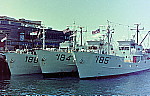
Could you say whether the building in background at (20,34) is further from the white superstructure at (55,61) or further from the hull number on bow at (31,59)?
the white superstructure at (55,61)

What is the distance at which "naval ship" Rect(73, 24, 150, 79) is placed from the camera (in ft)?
96.4

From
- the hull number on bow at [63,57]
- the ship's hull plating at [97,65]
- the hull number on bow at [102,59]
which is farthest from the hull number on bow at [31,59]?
the hull number on bow at [102,59]

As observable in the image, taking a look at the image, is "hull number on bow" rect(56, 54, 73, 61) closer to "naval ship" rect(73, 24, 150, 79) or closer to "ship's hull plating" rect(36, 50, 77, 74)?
"ship's hull plating" rect(36, 50, 77, 74)

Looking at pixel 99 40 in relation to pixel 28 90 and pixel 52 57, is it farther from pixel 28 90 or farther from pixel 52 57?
pixel 28 90

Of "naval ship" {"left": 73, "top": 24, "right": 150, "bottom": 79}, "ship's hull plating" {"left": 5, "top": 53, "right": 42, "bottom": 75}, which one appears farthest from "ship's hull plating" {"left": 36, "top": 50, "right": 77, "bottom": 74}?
"naval ship" {"left": 73, "top": 24, "right": 150, "bottom": 79}

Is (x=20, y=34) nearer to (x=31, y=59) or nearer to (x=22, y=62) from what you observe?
(x=31, y=59)

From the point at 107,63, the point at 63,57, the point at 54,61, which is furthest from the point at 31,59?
the point at 107,63

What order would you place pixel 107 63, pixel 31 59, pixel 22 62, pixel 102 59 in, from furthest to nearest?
pixel 31 59
pixel 22 62
pixel 107 63
pixel 102 59

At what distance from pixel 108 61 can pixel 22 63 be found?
13694 mm

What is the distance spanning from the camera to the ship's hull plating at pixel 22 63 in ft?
112

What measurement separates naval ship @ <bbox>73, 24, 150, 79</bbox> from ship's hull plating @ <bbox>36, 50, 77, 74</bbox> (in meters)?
3.44

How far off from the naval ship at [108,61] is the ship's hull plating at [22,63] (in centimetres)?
921

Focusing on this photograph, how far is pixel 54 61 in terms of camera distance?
33469 mm

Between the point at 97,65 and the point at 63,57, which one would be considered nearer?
the point at 97,65
